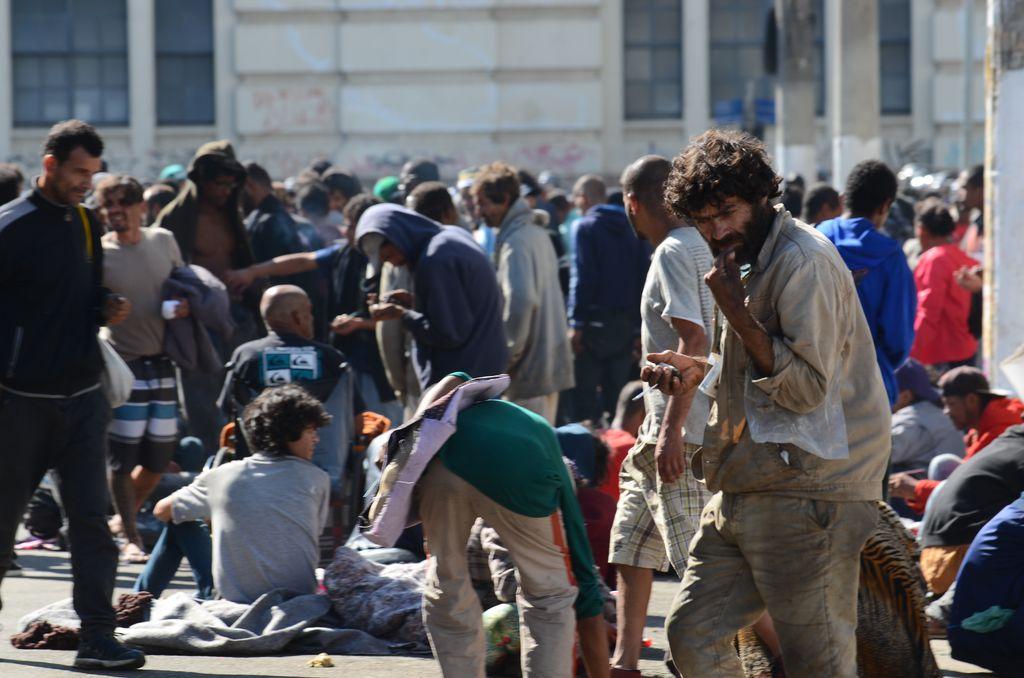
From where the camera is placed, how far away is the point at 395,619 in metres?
6.73

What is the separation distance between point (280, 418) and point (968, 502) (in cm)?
276

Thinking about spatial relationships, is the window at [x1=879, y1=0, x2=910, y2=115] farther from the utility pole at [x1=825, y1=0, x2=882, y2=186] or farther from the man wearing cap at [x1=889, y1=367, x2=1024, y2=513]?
the man wearing cap at [x1=889, y1=367, x2=1024, y2=513]

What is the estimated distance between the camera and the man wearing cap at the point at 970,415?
7.94 meters

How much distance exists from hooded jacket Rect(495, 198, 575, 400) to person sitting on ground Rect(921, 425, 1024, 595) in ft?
8.24

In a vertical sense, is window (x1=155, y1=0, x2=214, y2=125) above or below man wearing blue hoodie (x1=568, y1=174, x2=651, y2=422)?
above

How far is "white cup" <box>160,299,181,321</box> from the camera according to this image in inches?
328

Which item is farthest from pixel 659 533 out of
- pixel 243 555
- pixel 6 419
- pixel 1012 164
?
pixel 1012 164

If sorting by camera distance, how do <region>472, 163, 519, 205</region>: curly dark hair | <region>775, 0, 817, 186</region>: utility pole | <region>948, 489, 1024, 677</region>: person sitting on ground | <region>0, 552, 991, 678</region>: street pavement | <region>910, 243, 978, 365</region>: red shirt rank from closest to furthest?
<region>948, 489, 1024, 677</region>: person sitting on ground
<region>0, 552, 991, 678</region>: street pavement
<region>472, 163, 519, 205</region>: curly dark hair
<region>910, 243, 978, 365</region>: red shirt
<region>775, 0, 817, 186</region>: utility pole

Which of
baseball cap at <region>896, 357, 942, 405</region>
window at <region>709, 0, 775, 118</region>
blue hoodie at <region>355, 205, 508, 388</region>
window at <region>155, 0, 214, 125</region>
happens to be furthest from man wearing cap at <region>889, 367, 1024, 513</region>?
window at <region>155, 0, 214, 125</region>

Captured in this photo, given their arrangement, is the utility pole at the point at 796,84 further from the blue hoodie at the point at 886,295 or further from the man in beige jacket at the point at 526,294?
the blue hoodie at the point at 886,295

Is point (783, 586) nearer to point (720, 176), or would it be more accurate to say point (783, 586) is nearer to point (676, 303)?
point (720, 176)

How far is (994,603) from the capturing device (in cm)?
618

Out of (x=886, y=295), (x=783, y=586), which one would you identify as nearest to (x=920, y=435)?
(x=886, y=295)

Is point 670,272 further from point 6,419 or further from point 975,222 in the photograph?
point 975,222
